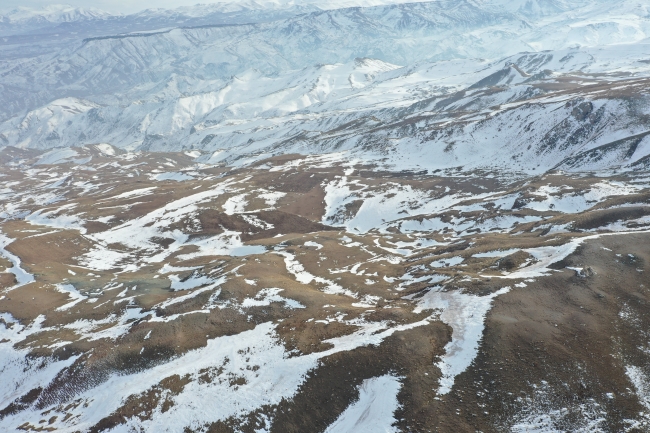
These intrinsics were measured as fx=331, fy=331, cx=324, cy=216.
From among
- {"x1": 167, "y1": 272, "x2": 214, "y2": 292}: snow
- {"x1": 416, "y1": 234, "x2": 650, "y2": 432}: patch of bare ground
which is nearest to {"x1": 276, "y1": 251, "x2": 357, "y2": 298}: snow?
{"x1": 167, "y1": 272, "x2": 214, "y2": 292}: snow

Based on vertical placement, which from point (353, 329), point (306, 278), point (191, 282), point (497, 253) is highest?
point (353, 329)

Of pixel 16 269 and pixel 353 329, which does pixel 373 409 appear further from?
pixel 16 269

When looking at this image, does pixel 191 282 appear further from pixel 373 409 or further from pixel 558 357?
pixel 558 357

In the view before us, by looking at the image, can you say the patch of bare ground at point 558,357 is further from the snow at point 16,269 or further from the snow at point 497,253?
the snow at point 16,269

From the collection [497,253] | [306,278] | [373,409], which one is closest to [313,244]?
[306,278]

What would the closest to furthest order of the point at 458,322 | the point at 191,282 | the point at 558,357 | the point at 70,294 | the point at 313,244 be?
the point at 558,357 < the point at 458,322 < the point at 191,282 < the point at 70,294 < the point at 313,244

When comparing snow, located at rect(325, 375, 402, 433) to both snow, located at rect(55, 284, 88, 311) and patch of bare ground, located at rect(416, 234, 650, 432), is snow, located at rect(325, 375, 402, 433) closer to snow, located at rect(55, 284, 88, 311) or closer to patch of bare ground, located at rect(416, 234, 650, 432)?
patch of bare ground, located at rect(416, 234, 650, 432)

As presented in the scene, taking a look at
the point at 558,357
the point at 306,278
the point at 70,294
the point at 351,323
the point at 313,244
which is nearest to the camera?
the point at 558,357

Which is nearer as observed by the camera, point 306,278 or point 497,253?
point 497,253

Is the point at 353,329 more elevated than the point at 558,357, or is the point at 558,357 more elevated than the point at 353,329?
the point at 558,357
